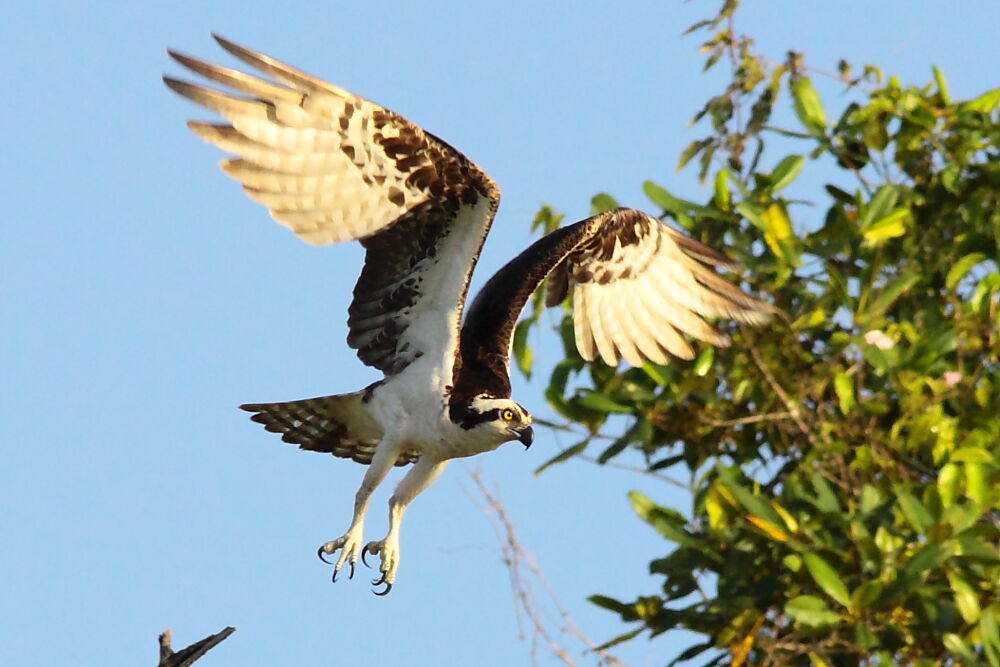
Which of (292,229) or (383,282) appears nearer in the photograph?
(292,229)

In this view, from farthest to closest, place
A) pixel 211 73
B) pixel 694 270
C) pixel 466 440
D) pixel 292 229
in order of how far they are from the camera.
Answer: pixel 694 270
pixel 466 440
pixel 292 229
pixel 211 73

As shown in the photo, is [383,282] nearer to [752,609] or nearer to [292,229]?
[292,229]

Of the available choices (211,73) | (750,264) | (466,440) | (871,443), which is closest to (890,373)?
(871,443)

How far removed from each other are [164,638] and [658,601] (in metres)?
2.26

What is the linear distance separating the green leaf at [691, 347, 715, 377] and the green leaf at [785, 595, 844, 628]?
132 centimetres

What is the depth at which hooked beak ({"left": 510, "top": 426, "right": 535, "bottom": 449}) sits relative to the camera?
7.67 m

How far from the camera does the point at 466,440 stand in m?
7.75

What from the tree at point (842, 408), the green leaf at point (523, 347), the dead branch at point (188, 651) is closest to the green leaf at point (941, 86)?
the tree at point (842, 408)

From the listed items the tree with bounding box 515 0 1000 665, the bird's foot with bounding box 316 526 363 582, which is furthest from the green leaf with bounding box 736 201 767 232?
the bird's foot with bounding box 316 526 363 582

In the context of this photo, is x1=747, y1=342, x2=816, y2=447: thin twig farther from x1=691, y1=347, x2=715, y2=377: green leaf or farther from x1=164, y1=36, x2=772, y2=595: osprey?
x1=164, y1=36, x2=772, y2=595: osprey

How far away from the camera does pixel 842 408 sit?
729 cm

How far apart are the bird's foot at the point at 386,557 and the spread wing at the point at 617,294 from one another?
0.89m

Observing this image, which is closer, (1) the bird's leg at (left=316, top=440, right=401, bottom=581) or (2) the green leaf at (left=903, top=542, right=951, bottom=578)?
(2) the green leaf at (left=903, top=542, right=951, bottom=578)

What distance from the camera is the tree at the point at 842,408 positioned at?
6797mm
